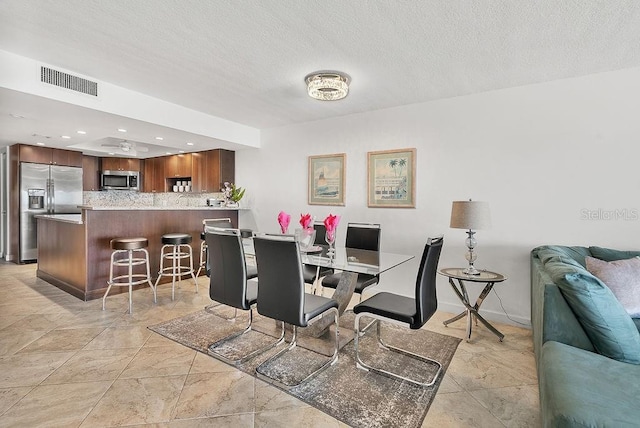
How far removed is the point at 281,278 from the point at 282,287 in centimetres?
6

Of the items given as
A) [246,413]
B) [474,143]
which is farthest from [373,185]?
[246,413]

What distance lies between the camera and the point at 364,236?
12.0ft

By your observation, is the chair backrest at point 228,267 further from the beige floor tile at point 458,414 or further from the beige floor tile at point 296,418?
the beige floor tile at point 458,414

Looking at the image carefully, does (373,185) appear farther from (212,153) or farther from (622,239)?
(212,153)

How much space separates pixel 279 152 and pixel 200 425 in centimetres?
397

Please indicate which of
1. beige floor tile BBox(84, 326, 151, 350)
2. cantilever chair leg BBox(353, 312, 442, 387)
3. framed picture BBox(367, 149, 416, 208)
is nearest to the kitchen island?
beige floor tile BBox(84, 326, 151, 350)

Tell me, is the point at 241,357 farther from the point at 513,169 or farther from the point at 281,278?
the point at 513,169

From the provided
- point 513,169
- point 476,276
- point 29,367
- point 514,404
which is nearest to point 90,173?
point 29,367

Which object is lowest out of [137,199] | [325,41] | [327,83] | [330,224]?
[330,224]

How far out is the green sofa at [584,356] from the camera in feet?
3.79

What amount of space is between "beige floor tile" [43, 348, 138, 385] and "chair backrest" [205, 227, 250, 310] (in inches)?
31.4

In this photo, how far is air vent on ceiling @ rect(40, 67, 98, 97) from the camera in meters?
2.83

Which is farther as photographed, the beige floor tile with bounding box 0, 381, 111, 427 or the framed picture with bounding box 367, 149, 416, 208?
the framed picture with bounding box 367, 149, 416, 208

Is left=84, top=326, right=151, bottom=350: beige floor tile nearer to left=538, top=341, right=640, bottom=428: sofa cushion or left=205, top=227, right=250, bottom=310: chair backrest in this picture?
left=205, top=227, right=250, bottom=310: chair backrest
